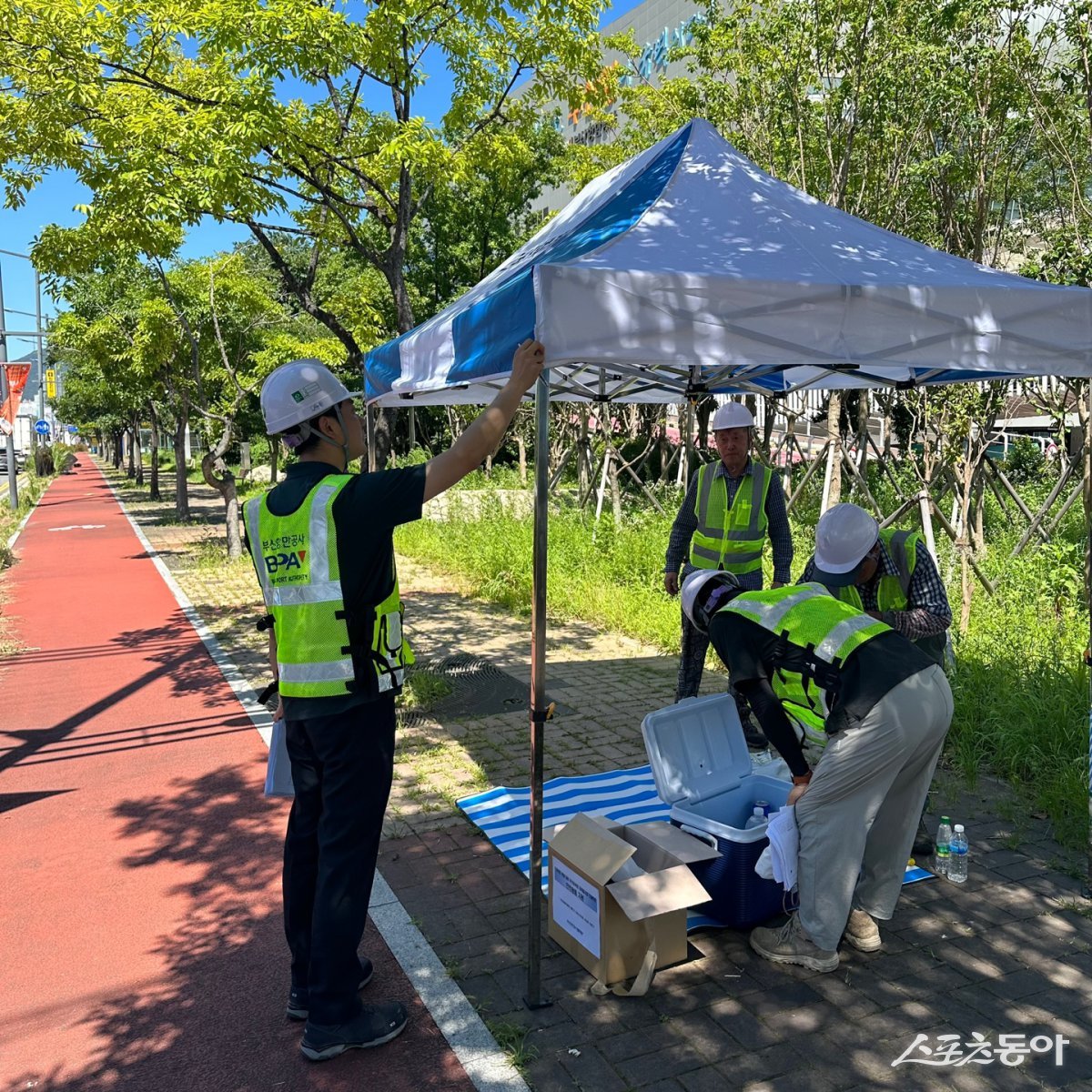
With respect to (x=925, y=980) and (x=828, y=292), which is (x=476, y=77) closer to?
(x=828, y=292)

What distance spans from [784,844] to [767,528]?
2713 mm

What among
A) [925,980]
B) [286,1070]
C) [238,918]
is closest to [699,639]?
[925,980]

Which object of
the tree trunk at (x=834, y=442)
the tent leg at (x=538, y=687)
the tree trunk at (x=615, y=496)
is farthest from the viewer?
the tree trunk at (x=615, y=496)

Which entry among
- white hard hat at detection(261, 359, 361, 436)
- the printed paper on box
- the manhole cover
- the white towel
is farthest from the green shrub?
white hard hat at detection(261, 359, 361, 436)

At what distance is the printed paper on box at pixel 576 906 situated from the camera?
3467mm

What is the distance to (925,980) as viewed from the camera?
354 centimetres

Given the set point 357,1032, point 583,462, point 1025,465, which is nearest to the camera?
point 357,1032

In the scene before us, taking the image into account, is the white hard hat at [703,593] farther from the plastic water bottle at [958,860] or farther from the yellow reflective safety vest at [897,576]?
the plastic water bottle at [958,860]

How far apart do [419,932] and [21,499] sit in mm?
29283

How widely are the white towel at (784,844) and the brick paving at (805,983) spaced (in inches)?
16.8

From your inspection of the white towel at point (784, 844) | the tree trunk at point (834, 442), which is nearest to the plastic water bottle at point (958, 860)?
the white towel at point (784, 844)

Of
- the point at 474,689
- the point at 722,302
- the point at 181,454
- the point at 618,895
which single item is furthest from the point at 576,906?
the point at 181,454

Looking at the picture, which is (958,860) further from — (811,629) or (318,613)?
(318,613)

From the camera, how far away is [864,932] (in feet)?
12.2
